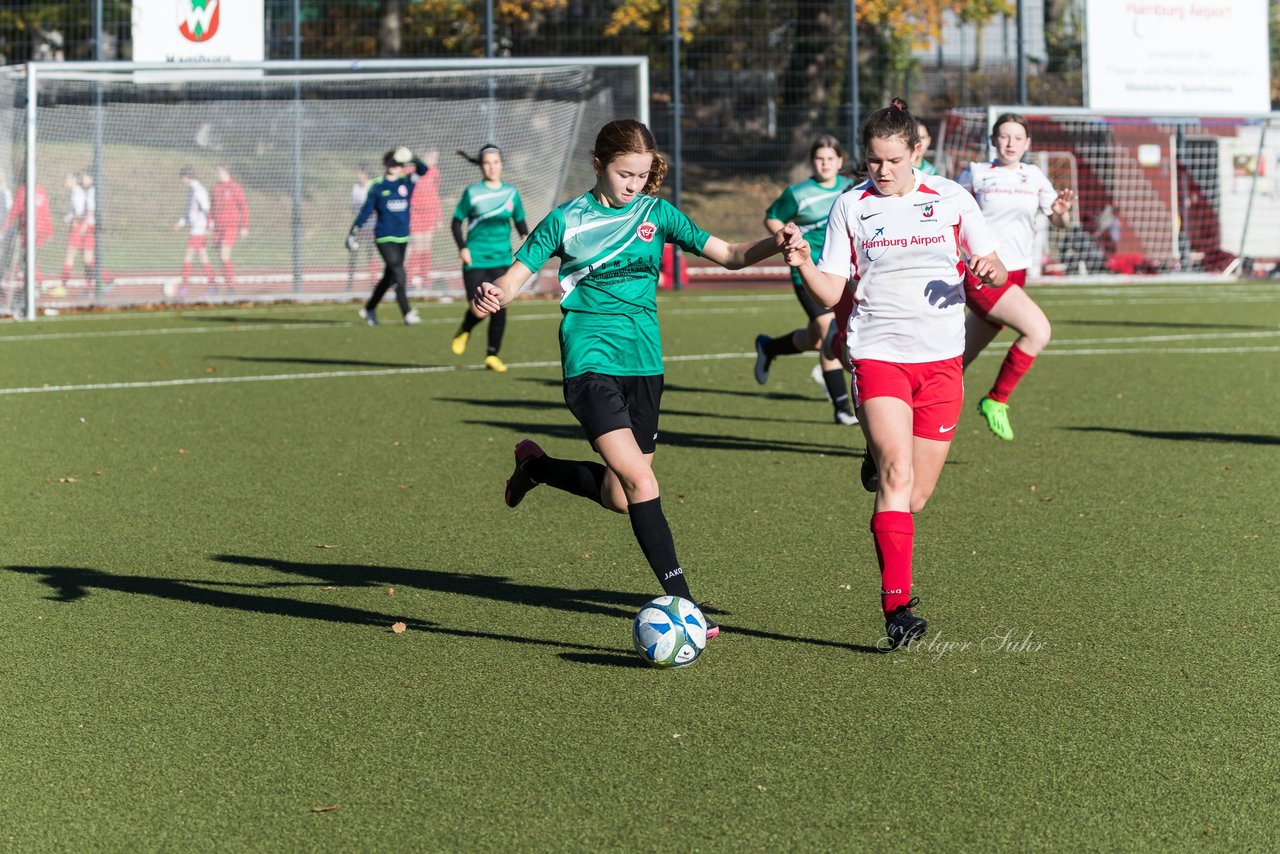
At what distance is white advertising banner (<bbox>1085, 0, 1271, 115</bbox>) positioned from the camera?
2827 cm

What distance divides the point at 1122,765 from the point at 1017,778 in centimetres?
32

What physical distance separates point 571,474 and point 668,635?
1242 mm

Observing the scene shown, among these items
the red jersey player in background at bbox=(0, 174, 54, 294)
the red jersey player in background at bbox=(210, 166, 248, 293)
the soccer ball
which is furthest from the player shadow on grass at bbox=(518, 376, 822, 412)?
the red jersey player in background at bbox=(210, 166, 248, 293)

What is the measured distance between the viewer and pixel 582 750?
15.0 ft

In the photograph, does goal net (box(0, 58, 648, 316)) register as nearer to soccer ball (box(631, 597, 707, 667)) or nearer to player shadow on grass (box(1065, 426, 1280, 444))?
player shadow on grass (box(1065, 426, 1280, 444))

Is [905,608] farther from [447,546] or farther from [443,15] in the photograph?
[443,15]

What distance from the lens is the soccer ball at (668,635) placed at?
17.4 feet

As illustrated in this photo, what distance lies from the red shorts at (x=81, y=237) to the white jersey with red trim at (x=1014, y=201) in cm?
1634

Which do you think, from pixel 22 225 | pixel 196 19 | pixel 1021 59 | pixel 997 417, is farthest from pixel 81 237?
pixel 997 417

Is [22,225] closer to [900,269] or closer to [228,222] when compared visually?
[228,222]

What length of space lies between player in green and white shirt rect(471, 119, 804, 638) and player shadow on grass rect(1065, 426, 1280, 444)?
565 centimetres

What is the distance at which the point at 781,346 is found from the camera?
12320 mm

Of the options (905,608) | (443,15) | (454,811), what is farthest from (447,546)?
Result: (443,15)

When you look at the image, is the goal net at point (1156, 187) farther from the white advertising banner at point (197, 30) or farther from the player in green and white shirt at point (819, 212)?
the player in green and white shirt at point (819, 212)
